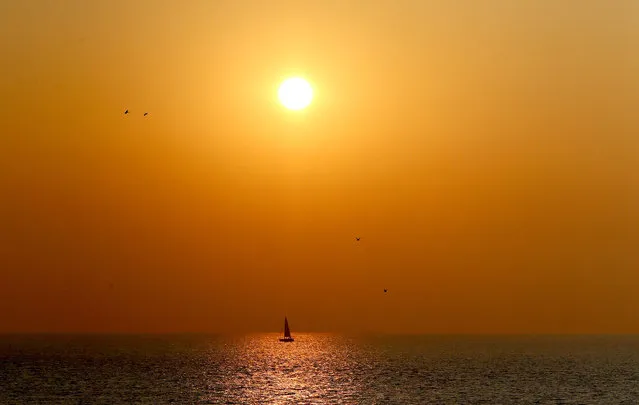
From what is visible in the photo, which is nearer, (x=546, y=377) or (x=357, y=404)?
(x=357, y=404)

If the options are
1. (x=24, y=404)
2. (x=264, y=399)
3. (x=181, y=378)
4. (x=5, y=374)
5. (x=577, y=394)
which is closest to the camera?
(x=24, y=404)

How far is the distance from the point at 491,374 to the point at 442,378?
68.7 ft

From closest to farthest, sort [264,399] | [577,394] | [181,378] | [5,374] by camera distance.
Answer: [264,399] → [577,394] → [181,378] → [5,374]

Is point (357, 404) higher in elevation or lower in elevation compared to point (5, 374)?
lower

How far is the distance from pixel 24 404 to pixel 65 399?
766cm

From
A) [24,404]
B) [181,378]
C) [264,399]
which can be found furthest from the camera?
[181,378]

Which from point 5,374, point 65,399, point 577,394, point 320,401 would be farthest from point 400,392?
point 5,374

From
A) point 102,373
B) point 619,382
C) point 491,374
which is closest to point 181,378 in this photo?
A: point 102,373

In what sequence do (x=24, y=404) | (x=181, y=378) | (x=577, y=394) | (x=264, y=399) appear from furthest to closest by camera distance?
(x=181, y=378) < (x=577, y=394) < (x=264, y=399) < (x=24, y=404)

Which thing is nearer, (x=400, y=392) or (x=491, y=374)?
(x=400, y=392)

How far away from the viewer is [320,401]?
126250mm

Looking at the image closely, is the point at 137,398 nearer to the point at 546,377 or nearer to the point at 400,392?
the point at 400,392

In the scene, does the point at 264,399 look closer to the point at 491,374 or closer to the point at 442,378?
the point at 442,378

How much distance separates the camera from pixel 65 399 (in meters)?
126
